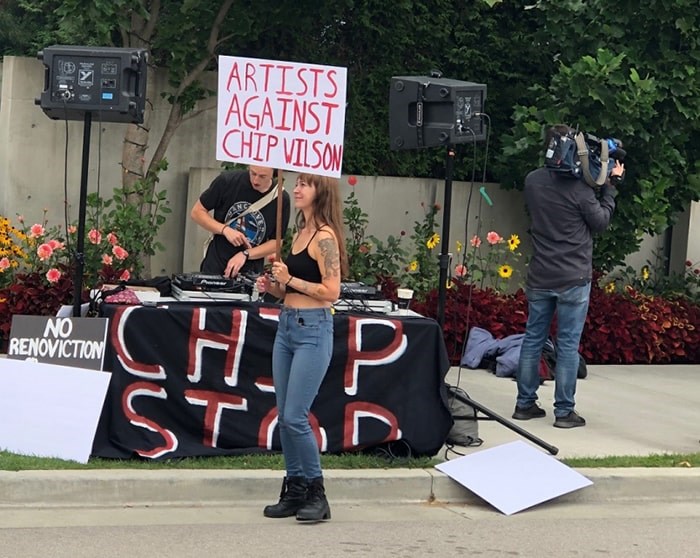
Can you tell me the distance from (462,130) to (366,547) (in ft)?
10.2

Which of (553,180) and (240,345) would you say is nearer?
(240,345)

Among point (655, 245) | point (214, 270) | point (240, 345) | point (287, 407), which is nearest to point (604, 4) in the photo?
point (655, 245)

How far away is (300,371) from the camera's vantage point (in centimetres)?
584

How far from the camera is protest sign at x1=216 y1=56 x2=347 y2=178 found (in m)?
6.25

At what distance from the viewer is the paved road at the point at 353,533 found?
554 cm

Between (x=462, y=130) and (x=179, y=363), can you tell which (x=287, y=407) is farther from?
(x=462, y=130)

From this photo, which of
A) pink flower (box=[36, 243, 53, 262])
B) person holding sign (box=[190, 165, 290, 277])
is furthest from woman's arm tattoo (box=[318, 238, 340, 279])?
pink flower (box=[36, 243, 53, 262])

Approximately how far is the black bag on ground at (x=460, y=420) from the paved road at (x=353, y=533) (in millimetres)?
835

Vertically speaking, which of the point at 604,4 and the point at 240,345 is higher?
the point at 604,4

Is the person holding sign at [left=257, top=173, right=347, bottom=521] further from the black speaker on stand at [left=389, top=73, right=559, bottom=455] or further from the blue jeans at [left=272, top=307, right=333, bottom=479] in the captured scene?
the black speaker on stand at [left=389, top=73, right=559, bottom=455]

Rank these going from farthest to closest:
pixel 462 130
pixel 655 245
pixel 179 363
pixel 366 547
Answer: pixel 655 245 → pixel 462 130 → pixel 179 363 → pixel 366 547

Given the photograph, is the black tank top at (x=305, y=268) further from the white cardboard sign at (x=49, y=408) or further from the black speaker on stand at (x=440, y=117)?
the black speaker on stand at (x=440, y=117)

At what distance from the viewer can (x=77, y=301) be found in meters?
7.22

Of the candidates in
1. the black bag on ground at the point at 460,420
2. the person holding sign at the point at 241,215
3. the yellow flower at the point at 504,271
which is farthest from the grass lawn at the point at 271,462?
the yellow flower at the point at 504,271
